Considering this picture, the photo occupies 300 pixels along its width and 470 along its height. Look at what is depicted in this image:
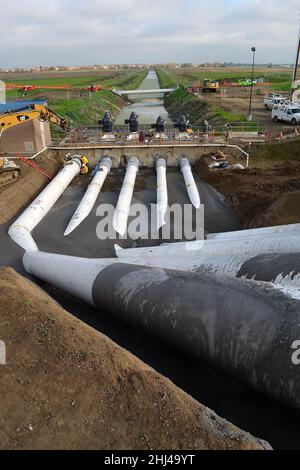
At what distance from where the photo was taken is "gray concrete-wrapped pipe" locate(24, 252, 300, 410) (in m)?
7.76

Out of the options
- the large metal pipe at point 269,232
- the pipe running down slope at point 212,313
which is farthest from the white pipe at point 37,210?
the large metal pipe at point 269,232

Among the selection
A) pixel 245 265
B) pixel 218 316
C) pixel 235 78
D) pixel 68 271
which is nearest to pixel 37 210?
pixel 68 271

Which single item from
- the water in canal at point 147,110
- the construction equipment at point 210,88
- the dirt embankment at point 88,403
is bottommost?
the dirt embankment at point 88,403

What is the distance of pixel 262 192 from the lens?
20359 millimetres

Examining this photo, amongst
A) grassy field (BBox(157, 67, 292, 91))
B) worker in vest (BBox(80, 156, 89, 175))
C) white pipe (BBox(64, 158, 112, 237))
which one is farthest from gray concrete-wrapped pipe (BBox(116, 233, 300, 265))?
grassy field (BBox(157, 67, 292, 91))

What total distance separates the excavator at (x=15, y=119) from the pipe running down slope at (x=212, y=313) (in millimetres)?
13010

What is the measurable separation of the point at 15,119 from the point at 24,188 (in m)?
5.70

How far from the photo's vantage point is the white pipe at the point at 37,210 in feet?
55.1

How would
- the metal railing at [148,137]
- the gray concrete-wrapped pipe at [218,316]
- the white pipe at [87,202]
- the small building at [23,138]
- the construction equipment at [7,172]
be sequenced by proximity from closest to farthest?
the gray concrete-wrapped pipe at [218,316]
the white pipe at [87,202]
the construction equipment at [7,172]
the small building at [23,138]
the metal railing at [148,137]

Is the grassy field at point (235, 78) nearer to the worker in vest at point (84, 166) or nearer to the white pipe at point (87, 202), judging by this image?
the worker in vest at point (84, 166)

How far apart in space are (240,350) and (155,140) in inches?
995

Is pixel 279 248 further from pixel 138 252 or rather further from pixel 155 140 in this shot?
pixel 155 140

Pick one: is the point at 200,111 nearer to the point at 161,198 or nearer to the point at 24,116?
the point at 24,116

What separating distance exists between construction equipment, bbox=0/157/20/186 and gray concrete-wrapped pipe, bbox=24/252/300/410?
14085 mm
